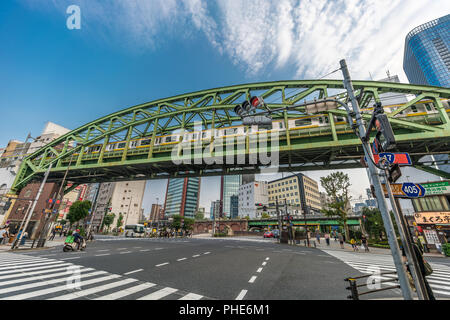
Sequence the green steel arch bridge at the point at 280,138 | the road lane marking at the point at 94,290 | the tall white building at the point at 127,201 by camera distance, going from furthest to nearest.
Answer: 1. the tall white building at the point at 127,201
2. the green steel arch bridge at the point at 280,138
3. the road lane marking at the point at 94,290

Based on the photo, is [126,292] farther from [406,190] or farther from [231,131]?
[231,131]

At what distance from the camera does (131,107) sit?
81.6 ft

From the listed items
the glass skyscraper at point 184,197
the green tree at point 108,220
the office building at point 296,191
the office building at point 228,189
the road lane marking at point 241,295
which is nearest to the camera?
the road lane marking at point 241,295

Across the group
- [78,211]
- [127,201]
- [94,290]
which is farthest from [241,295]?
[127,201]

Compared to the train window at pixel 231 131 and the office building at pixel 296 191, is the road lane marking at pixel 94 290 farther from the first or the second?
the office building at pixel 296 191

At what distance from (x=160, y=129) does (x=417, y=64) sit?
184984 millimetres

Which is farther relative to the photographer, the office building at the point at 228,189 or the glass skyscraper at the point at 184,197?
the office building at the point at 228,189

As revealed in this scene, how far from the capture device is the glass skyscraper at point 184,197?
120062 mm

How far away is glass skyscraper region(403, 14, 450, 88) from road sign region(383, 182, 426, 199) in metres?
163

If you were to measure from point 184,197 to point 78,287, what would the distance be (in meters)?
120

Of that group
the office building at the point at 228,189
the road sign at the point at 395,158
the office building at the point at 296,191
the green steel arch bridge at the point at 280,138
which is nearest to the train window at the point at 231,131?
the green steel arch bridge at the point at 280,138

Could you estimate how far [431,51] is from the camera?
4424 inches

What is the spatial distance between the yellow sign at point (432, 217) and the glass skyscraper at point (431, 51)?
132401 mm
